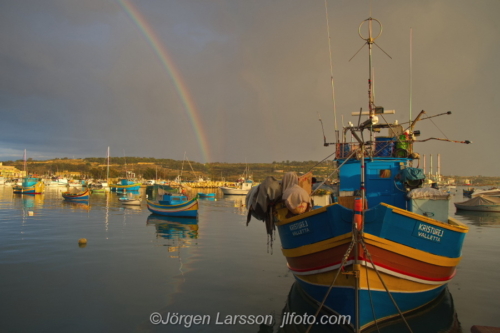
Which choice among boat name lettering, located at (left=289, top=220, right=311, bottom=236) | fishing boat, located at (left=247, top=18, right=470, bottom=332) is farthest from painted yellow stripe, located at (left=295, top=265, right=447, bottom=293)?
boat name lettering, located at (left=289, top=220, right=311, bottom=236)

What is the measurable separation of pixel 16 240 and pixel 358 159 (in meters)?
19.2

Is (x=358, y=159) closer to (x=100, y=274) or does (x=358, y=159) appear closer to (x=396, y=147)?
(x=396, y=147)

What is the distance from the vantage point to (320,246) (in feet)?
27.6

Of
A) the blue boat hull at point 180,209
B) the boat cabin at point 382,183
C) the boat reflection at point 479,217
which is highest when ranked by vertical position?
the boat cabin at point 382,183

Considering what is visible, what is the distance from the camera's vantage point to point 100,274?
13.4m

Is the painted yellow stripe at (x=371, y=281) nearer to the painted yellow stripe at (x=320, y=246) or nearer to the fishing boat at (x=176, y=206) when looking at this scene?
the painted yellow stripe at (x=320, y=246)

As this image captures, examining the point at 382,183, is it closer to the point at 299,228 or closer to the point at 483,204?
the point at 299,228

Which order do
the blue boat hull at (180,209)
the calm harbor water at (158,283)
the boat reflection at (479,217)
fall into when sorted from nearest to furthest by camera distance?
the calm harbor water at (158,283)
the boat reflection at (479,217)
the blue boat hull at (180,209)

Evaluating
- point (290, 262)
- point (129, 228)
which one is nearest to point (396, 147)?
point (290, 262)

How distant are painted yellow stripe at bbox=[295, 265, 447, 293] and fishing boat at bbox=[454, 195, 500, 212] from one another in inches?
1499

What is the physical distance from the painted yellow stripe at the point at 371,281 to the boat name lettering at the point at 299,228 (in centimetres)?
110

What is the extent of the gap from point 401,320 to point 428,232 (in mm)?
2260

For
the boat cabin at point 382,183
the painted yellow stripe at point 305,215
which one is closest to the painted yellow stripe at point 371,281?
the painted yellow stripe at point 305,215

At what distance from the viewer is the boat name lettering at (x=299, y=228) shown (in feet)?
28.6
